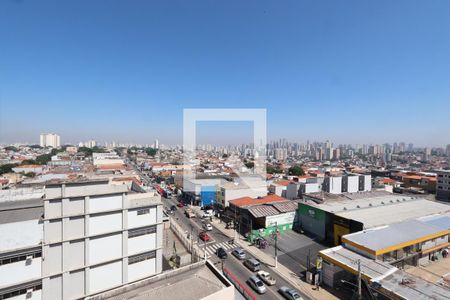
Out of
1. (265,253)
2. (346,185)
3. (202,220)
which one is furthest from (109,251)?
(346,185)

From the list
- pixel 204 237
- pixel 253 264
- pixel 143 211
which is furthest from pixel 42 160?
pixel 253 264

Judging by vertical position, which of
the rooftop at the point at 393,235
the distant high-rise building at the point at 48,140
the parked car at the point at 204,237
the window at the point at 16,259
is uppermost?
the distant high-rise building at the point at 48,140

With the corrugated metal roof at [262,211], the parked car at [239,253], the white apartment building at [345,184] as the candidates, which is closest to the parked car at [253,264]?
the parked car at [239,253]

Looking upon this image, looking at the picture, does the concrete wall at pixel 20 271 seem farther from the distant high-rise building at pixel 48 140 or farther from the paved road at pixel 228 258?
the distant high-rise building at pixel 48 140

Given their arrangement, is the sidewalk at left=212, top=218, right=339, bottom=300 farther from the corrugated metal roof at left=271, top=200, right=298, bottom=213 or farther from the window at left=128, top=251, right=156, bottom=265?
the window at left=128, top=251, right=156, bottom=265

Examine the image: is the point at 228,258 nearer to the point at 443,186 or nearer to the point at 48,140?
the point at 443,186

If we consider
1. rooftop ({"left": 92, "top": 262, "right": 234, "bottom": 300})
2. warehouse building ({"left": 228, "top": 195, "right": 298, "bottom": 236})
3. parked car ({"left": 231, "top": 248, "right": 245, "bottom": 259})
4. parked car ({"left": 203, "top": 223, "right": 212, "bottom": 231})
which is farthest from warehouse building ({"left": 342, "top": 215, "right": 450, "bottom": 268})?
parked car ({"left": 203, "top": 223, "right": 212, "bottom": 231})
